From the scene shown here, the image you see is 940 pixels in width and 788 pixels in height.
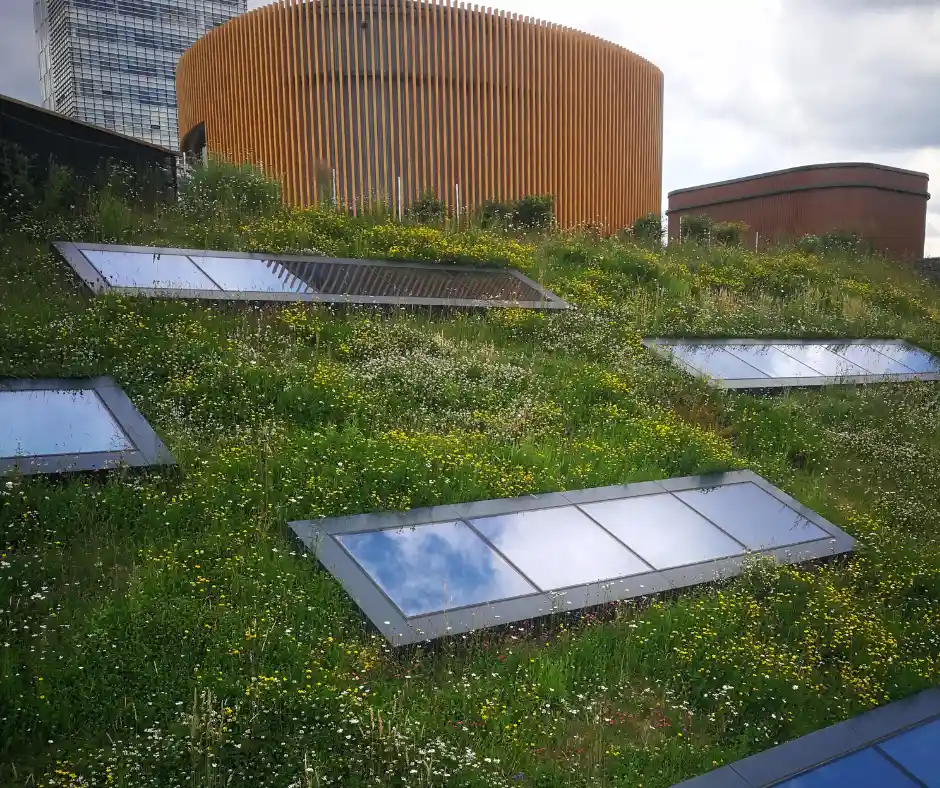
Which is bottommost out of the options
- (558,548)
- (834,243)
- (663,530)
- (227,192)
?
(834,243)

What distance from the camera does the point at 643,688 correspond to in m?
4.77

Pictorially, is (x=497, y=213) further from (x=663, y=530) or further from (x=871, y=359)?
(x=663, y=530)

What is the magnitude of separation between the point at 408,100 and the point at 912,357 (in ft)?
51.8

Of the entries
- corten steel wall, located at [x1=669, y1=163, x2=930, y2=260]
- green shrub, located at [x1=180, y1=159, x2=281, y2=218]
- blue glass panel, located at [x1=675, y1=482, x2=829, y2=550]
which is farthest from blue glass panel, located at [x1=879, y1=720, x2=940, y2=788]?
corten steel wall, located at [x1=669, y1=163, x2=930, y2=260]

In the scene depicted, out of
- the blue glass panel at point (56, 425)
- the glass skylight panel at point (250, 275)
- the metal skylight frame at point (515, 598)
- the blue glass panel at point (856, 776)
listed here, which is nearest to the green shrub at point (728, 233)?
the glass skylight panel at point (250, 275)

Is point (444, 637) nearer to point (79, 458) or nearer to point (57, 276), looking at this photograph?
point (79, 458)

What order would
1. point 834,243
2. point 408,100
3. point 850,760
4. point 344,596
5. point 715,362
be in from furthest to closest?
point 408,100
point 834,243
point 715,362
point 344,596
point 850,760

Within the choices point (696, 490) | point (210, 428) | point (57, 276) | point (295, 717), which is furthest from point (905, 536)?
point (57, 276)

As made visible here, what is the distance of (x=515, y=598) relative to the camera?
5297 mm

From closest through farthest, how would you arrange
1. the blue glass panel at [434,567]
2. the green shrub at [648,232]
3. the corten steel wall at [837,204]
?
1. the blue glass panel at [434,567]
2. the green shrub at [648,232]
3. the corten steel wall at [837,204]

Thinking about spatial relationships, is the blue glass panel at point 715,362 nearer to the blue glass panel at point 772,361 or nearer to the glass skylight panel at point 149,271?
the blue glass panel at point 772,361

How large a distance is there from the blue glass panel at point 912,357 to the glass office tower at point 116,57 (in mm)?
123313

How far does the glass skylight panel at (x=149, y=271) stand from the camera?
9891mm

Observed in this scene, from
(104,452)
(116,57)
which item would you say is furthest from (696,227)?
(116,57)
